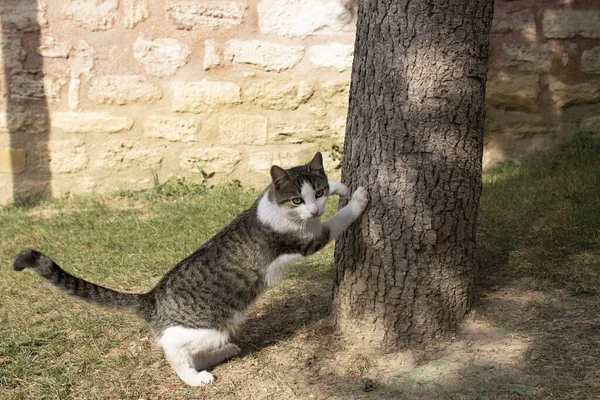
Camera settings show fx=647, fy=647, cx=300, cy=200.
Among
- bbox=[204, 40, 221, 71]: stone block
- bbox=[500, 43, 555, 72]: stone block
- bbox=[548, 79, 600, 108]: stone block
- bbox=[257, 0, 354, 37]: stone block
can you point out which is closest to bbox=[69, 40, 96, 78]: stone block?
bbox=[204, 40, 221, 71]: stone block

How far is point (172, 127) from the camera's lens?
Answer: 20.2 ft

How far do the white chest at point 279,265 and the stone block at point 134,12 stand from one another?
3.45m

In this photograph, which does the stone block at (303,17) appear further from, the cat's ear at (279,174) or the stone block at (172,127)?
the cat's ear at (279,174)

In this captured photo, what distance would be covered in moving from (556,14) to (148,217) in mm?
4202

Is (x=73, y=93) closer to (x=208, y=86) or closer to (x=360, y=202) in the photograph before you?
(x=208, y=86)

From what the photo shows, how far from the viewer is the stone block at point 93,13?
5.85 meters

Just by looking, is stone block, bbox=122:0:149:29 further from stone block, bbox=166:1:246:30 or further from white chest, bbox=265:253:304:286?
white chest, bbox=265:253:304:286

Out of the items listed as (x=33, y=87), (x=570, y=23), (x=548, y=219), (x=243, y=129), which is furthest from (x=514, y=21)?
(x=33, y=87)

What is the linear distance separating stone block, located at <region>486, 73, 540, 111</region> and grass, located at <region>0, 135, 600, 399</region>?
977 millimetres

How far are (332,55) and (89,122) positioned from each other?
2.36m

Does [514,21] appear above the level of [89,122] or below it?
above

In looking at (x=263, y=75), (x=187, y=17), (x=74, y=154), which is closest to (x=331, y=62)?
(x=263, y=75)

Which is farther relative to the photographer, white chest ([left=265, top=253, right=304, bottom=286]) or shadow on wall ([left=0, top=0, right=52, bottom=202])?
shadow on wall ([left=0, top=0, right=52, bottom=202])

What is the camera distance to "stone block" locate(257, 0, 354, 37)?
234 inches
